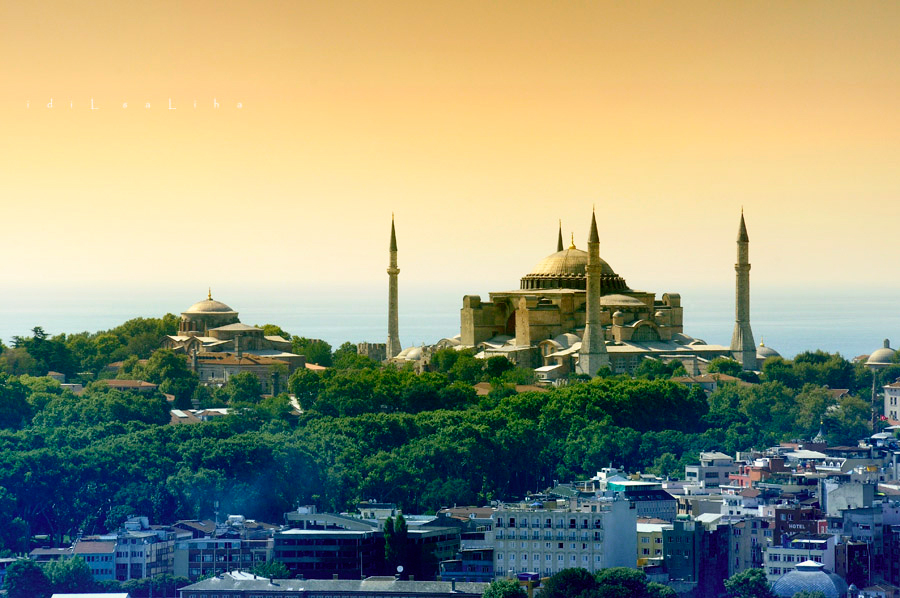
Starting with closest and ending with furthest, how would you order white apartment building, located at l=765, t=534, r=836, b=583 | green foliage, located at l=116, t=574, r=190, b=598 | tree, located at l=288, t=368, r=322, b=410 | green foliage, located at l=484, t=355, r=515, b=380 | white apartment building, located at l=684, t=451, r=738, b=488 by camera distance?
1. green foliage, located at l=116, t=574, r=190, b=598
2. white apartment building, located at l=765, t=534, r=836, b=583
3. white apartment building, located at l=684, t=451, r=738, b=488
4. tree, located at l=288, t=368, r=322, b=410
5. green foliage, located at l=484, t=355, r=515, b=380

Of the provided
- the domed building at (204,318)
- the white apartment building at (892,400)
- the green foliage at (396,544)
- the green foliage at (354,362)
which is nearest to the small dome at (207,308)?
the domed building at (204,318)

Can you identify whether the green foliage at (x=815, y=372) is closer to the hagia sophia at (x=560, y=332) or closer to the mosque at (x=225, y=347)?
the hagia sophia at (x=560, y=332)

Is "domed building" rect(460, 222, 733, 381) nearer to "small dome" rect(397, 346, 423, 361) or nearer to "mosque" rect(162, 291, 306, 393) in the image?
"small dome" rect(397, 346, 423, 361)

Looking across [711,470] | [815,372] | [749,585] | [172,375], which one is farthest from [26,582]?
[815,372]

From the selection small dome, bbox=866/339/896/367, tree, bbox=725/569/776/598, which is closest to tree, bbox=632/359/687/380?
small dome, bbox=866/339/896/367

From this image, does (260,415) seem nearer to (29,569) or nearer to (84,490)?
(84,490)

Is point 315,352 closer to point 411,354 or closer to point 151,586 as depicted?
point 411,354
